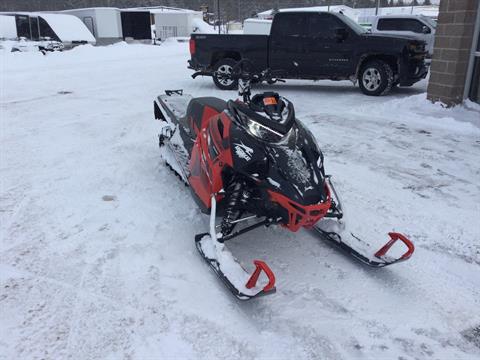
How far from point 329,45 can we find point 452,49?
9.31 feet

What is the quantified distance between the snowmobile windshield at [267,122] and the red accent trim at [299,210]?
43 cm

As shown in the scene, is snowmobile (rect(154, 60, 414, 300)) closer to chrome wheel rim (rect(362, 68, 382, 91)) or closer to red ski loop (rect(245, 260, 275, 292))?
red ski loop (rect(245, 260, 275, 292))

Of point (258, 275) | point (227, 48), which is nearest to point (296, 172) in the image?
point (258, 275)

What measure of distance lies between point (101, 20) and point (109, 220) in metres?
26.5

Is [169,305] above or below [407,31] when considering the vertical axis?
below

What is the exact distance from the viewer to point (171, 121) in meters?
5.20

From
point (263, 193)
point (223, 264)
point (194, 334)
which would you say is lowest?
point (194, 334)

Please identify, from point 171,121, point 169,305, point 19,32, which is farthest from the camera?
point 19,32

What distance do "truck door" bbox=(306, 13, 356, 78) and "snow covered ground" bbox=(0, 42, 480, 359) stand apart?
12.2 ft

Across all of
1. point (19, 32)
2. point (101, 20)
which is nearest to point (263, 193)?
point (19, 32)

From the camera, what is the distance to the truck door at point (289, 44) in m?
Result: 10.4

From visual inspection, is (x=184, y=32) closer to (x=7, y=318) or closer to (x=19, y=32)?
(x=19, y=32)

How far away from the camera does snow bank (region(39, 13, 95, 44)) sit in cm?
2164

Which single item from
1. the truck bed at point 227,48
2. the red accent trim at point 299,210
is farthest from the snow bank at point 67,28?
the red accent trim at point 299,210
